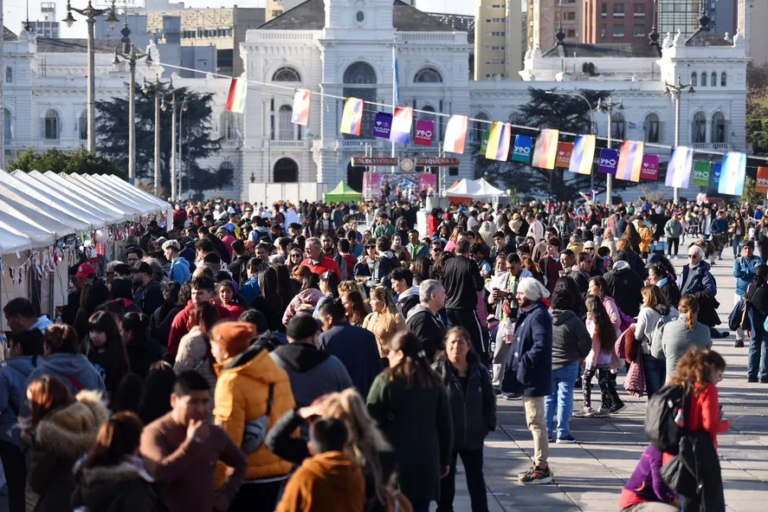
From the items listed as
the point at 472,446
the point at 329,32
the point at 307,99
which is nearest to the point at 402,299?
the point at 472,446

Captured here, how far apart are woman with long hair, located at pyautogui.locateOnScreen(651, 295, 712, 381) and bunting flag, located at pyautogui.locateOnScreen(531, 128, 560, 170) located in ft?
80.3

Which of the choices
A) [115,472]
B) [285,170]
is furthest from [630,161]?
[285,170]

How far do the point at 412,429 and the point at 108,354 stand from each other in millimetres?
2004

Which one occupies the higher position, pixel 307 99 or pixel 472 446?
pixel 307 99

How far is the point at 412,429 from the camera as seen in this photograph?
24.6 ft

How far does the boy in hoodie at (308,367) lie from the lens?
7770 mm

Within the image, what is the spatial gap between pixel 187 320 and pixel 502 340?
13.3 ft

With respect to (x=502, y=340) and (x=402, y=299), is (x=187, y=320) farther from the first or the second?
(x=502, y=340)

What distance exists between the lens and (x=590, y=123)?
82.7m

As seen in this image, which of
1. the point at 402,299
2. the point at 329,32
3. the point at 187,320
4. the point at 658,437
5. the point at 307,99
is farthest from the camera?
the point at 329,32

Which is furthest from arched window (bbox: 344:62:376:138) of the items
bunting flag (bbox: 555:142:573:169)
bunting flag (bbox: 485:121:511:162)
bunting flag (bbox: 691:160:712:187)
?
bunting flag (bbox: 691:160:712:187)

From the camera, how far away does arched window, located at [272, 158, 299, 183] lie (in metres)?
93.9

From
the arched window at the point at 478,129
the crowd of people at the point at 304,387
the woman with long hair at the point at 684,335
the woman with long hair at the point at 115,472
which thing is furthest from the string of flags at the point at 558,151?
the arched window at the point at 478,129

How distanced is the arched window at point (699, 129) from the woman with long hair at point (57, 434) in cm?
9399
